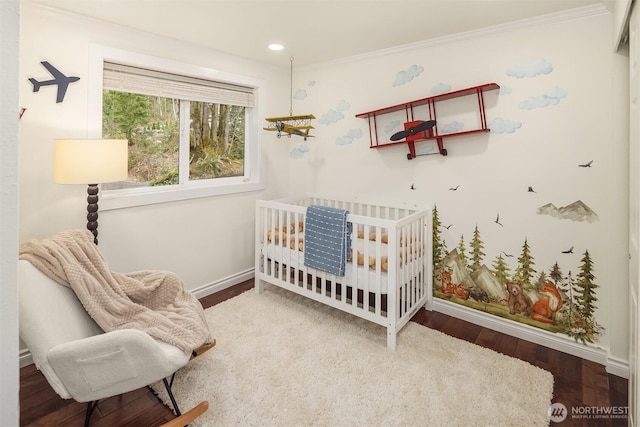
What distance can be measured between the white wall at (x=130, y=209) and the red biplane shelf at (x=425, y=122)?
1295 millimetres

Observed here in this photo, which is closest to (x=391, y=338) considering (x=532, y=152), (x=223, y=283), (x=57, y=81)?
(x=532, y=152)

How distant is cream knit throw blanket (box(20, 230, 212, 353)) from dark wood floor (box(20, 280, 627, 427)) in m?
0.41

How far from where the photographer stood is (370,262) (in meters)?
2.49

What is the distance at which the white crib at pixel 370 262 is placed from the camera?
237cm

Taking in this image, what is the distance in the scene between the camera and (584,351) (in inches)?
89.4

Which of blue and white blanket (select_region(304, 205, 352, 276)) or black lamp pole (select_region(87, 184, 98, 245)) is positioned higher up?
black lamp pole (select_region(87, 184, 98, 245))

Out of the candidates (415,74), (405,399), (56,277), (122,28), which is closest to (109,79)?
(122,28)

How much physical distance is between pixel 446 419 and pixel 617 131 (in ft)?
6.18

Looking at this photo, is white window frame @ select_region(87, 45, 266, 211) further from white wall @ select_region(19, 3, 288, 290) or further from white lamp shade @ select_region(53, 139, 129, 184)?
white lamp shade @ select_region(53, 139, 129, 184)

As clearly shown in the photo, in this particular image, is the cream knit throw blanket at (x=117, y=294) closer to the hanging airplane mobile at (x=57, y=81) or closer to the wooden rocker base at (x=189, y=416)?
the wooden rocker base at (x=189, y=416)

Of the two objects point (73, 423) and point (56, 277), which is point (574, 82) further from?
point (73, 423)

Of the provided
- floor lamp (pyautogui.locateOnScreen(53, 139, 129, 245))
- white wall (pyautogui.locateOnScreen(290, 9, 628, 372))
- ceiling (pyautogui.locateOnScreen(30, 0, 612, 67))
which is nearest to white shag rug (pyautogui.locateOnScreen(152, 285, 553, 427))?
white wall (pyautogui.locateOnScreen(290, 9, 628, 372))

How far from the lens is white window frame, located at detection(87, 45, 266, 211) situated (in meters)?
2.38

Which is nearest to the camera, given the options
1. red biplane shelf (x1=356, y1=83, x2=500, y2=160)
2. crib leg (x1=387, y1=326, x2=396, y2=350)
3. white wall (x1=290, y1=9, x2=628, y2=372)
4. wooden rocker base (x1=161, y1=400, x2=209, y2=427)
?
wooden rocker base (x1=161, y1=400, x2=209, y2=427)
